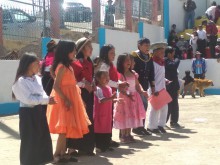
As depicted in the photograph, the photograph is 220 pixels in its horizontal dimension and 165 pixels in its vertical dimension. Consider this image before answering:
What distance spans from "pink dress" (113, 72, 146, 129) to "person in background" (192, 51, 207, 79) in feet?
40.1

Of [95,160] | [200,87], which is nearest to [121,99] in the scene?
[95,160]

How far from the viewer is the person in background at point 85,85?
6.77 meters

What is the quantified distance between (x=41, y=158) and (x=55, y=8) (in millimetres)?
8929

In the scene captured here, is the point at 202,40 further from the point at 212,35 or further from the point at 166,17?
the point at 166,17

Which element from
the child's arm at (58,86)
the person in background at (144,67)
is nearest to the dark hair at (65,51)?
the child's arm at (58,86)

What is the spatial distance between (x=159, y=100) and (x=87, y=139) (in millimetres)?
2614

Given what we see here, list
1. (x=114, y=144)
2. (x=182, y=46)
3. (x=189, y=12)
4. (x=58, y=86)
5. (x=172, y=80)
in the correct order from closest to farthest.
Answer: (x=58, y=86) < (x=114, y=144) < (x=172, y=80) < (x=182, y=46) < (x=189, y=12)

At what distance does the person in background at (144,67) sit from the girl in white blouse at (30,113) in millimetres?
3032

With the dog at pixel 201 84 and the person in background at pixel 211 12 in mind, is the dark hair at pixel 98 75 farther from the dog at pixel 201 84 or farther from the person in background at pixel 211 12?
Result: the person in background at pixel 211 12

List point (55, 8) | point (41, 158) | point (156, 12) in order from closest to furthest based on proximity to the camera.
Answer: point (41, 158) → point (55, 8) → point (156, 12)

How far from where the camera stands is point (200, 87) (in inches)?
739

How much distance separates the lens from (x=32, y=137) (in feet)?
19.3

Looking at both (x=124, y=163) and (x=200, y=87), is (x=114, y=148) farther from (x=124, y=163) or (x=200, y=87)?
(x=200, y=87)

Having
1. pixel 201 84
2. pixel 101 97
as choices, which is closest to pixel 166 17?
pixel 201 84
